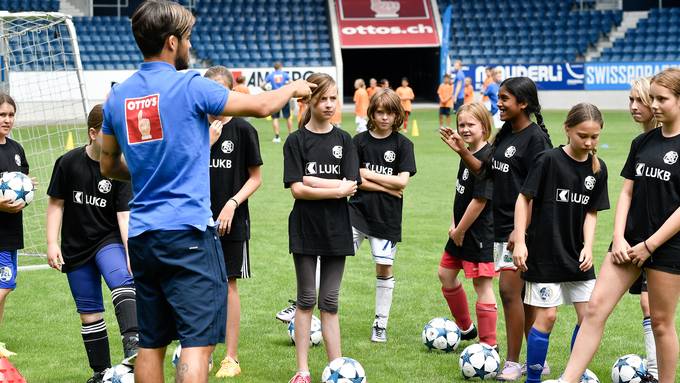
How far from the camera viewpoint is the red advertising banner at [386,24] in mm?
40875

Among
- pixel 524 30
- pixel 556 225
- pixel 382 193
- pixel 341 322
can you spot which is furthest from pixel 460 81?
pixel 556 225

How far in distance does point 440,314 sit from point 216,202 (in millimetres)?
2471

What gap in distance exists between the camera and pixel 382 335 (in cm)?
715

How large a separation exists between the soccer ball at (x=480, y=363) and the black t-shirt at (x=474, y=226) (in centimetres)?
80

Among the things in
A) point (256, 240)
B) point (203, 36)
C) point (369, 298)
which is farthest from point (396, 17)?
point (369, 298)

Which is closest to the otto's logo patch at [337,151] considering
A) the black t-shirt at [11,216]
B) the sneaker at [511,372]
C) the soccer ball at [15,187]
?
the sneaker at [511,372]

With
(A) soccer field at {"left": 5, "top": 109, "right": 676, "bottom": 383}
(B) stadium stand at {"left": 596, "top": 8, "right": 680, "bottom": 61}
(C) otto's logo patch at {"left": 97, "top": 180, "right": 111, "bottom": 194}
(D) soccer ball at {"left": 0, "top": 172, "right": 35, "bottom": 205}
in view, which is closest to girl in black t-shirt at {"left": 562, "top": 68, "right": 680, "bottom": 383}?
(A) soccer field at {"left": 5, "top": 109, "right": 676, "bottom": 383}

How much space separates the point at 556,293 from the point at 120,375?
8.29 feet

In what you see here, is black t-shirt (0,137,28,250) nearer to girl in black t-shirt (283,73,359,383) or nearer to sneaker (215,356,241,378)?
sneaker (215,356,241,378)

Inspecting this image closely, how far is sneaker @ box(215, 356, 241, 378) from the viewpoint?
6.23m

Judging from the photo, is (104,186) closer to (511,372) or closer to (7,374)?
(7,374)

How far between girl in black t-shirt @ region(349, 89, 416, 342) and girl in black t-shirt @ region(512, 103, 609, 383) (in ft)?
5.17

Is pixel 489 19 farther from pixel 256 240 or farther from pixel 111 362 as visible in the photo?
pixel 111 362

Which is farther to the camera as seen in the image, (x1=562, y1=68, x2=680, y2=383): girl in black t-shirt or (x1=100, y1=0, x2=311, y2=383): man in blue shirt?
(x1=562, y1=68, x2=680, y2=383): girl in black t-shirt
